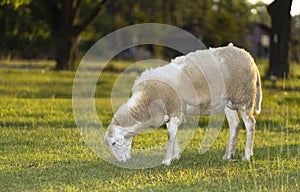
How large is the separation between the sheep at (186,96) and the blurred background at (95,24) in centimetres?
1247

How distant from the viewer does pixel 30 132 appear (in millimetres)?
10055

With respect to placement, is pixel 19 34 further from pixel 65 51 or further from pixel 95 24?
pixel 95 24

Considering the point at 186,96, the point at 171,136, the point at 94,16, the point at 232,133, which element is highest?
the point at 94,16

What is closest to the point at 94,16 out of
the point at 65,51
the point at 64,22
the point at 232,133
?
the point at 64,22

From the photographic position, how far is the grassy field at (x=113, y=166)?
6.61 metres

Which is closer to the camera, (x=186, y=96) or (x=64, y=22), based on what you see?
(x=186, y=96)

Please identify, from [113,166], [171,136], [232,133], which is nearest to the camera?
[113,166]

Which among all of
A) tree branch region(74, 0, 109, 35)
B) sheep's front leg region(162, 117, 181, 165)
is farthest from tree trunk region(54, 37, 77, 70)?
sheep's front leg region(162, 117, 181, 165)

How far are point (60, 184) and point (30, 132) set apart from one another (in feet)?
12.0

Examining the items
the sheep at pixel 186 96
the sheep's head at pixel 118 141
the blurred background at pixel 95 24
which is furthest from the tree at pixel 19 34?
the sheep's head at pixel 118 141

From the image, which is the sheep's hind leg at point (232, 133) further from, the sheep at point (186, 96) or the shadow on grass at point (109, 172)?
the shadow on grass at point (109, 172)

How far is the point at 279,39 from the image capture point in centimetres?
2253

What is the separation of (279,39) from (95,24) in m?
Result: 28.2

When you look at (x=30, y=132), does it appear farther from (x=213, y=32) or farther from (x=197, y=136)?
(x=213, y=32)
